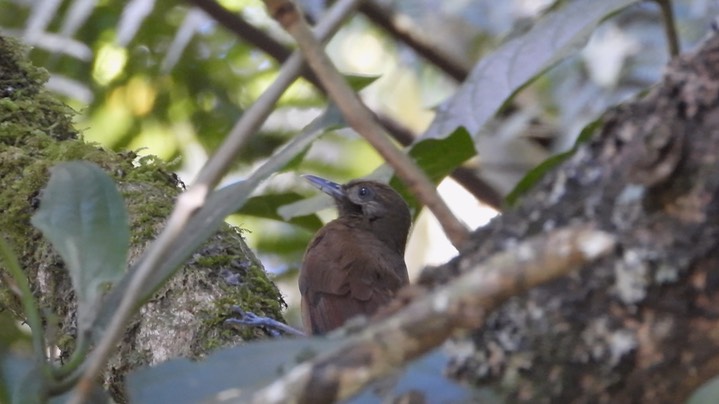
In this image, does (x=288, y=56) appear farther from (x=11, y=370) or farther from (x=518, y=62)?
(x=11, y=370)

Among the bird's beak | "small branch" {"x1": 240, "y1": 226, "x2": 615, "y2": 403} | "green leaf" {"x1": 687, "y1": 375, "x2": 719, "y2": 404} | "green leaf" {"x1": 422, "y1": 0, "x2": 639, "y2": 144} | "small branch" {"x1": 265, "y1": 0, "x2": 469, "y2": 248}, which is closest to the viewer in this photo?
"small branch" {"x1": 240, "y1": 226, "x2": 615, "y2": 403}

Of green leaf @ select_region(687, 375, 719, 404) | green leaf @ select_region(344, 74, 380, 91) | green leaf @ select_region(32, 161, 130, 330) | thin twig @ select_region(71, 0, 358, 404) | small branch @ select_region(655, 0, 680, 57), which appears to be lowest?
green leaf @ select_region(687, 375, 719, 404)

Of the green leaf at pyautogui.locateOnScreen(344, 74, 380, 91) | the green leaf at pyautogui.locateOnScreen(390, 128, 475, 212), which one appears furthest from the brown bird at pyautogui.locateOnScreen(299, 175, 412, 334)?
the green leaf at pyautogui.locateOnScreen(344, 74, 380, 91)

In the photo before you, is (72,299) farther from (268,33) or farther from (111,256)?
(268,33)

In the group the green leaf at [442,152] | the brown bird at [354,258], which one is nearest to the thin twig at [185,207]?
the green leaf at [442,152]

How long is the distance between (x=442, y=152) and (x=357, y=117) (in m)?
1.19

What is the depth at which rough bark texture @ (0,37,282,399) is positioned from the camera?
7.55ft

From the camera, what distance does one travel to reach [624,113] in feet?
3.10

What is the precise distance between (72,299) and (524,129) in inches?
147

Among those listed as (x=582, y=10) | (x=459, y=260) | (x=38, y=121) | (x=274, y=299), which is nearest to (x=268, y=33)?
(x=38, y=121)

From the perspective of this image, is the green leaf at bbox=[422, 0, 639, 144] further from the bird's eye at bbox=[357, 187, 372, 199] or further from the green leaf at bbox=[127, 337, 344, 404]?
the bird's eye at bbox=[357, 187, 372, 199]

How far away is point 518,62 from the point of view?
2180 mm

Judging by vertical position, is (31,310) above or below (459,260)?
above

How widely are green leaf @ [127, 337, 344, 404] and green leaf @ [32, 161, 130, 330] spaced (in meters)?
0.24
